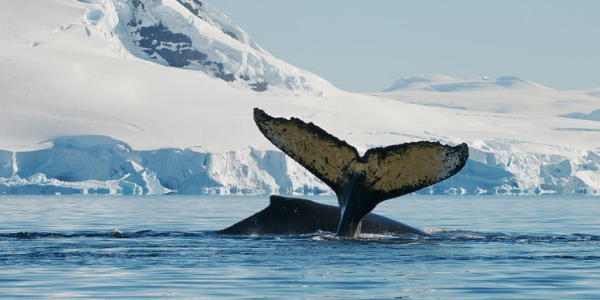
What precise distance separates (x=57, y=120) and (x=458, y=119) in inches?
1668

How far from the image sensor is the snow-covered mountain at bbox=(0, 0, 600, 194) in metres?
62.0

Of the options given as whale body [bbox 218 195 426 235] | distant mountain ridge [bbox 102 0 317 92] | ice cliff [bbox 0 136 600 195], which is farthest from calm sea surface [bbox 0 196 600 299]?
distant mountain ridge [bbox 102 0 317 92]

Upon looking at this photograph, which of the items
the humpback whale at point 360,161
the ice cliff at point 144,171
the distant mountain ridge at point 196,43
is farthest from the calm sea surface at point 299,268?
the distant mountain ridge at point 196,43

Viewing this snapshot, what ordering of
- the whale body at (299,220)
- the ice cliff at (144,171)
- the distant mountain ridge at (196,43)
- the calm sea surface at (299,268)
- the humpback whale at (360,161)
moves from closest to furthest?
the calm sea surface at (299,268)
the humpback whale at (360,161)
the whale body at (299,220)
the ice cliff at (144,171)
the distant mountain ridge at (196,43)

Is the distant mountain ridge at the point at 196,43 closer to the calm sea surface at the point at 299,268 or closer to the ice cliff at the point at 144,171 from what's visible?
the ice cliff at the point at 144,171

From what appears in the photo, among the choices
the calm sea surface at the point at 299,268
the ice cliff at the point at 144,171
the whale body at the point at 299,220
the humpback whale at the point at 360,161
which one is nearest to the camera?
the calm sea surface at the point at 299,268

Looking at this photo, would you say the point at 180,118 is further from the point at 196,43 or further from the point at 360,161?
the point at 360,161

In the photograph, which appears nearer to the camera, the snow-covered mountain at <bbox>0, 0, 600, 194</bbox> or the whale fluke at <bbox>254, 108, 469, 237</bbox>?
the whale fluke at <bbox>254, 108, 469, 237</bbox>

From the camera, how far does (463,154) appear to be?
949 centimetres

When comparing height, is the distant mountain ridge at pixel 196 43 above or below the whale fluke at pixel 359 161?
above

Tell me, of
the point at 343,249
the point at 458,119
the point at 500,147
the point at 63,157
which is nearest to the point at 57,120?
the point at 63,157

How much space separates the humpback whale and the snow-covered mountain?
165ft

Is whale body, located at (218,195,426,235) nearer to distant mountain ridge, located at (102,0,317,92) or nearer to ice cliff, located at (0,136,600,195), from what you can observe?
ice cliff, located at (0,136,600,195)

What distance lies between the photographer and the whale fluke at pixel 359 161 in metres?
9.62
